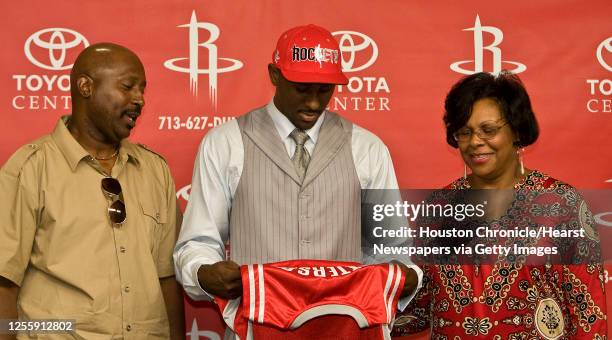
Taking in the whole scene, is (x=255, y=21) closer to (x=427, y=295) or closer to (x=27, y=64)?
(x=27, y=64)

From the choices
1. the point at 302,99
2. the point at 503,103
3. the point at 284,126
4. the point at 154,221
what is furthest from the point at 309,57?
the point at 154,221

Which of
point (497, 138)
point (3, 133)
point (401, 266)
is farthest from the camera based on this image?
point (3, 133)

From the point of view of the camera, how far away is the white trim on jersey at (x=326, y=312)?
8.35 feet

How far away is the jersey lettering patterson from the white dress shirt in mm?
174

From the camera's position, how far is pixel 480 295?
278cm

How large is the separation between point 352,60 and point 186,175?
88 centimetres

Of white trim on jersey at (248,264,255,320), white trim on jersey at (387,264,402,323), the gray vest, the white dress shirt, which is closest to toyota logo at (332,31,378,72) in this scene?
the white dress shirt

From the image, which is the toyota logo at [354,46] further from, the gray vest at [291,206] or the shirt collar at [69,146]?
the shirt collar at [69,146]

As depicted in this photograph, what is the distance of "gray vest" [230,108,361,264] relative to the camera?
2.82 meters

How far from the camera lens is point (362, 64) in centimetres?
377

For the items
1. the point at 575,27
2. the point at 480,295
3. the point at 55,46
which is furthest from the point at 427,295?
the point at 55,46

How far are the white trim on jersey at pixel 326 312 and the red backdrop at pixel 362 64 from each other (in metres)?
1.25

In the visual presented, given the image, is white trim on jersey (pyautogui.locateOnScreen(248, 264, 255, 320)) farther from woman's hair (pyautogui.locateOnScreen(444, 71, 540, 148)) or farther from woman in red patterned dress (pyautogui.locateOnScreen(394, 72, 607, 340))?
woman's hair (pyautogui.locateOnScreen(444, 71, 540, 148))

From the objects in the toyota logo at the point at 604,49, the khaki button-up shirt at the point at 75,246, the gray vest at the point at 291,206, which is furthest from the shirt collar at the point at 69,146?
the toyota logo at the point at 604,49
